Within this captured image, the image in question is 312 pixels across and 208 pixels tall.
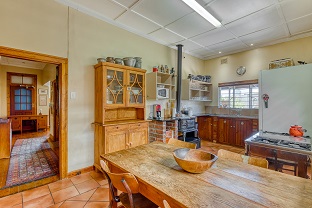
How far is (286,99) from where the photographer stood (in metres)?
2.72

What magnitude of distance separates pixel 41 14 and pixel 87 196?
2.83m

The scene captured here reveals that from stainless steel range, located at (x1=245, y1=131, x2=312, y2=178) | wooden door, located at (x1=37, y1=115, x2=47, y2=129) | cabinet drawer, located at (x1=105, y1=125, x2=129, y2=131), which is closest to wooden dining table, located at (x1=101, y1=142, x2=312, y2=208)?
stainless steel range, located at (x1=245, y1=131, x2=312, y2=178)

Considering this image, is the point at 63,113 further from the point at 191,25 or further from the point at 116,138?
the point at 191,25

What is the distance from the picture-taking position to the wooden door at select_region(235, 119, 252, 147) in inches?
171

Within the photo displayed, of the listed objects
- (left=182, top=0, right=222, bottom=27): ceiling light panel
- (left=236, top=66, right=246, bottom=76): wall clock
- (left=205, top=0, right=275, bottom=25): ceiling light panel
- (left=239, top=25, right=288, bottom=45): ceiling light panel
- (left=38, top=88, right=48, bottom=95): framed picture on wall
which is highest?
(left=205, top=0, right=275, bottom=25): ceiling light panel

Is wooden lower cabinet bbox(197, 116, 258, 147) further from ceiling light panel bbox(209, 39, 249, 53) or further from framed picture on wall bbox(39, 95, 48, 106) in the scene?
framed picture on wall bbox(39, 95, 48, 106)

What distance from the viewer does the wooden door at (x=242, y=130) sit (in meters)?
4.34

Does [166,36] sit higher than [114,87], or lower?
higher

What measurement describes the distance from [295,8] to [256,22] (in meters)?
0.61

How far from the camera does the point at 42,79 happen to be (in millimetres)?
7078

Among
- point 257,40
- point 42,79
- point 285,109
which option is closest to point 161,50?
point 257,40

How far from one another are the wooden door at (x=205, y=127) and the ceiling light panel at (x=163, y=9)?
3.35 m

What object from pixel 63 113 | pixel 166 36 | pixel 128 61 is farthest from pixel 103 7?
pixel 63 113

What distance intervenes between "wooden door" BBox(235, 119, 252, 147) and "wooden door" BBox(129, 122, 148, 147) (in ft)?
9.29
